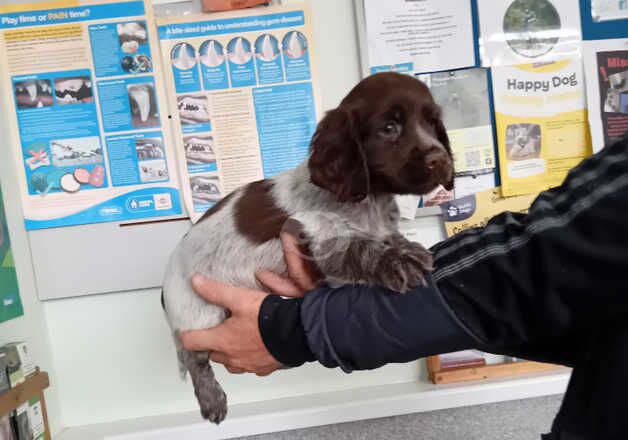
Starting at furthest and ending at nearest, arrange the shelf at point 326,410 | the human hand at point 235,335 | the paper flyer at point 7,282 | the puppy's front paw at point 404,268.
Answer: the shelf at point 326,410 < the paper flyer at point 7,282 < the human hand at point 235,335 < the puppy's front paw at point 404,268

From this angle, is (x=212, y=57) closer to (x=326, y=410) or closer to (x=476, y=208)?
(x=476, y=208)

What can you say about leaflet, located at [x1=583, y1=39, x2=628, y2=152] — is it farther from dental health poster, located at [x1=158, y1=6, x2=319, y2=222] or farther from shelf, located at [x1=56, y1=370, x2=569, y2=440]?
dental health poster, located at [x1=158, y1=6, x2=319, y2=222]

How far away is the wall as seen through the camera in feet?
4.62

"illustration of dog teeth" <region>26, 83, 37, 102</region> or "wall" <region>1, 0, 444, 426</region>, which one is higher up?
"illustration of dog teeth" <region>26, 83, 37, 102</region>

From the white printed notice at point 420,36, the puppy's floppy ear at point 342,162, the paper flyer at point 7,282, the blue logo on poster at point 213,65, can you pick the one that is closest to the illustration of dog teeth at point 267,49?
the blue logo on poster at point 213,65

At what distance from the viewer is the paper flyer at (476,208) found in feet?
4.76

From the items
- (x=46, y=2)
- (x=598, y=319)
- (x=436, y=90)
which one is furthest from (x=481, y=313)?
(x=46, y=2)

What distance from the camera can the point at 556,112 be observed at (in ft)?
4.80

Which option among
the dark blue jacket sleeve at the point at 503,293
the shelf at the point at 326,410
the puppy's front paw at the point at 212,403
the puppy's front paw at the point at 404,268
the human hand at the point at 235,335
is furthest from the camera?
the shelf at the point at 326,410

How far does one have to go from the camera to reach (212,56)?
1381mm

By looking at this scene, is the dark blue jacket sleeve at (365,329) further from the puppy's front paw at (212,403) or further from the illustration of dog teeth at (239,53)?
the illustration of dog teeth at (239,53)

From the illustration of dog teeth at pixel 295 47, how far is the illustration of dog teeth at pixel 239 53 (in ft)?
0.46

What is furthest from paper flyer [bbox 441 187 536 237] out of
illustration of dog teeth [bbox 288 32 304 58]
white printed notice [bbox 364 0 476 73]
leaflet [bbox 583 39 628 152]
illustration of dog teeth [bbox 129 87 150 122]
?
illustration of dog teeth [bbox 129 87 150 122]

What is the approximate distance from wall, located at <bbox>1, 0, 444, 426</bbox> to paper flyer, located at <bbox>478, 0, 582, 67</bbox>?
0.43 meters
